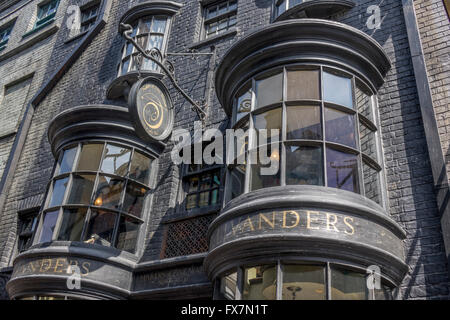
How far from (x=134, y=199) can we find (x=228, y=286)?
11.7ft

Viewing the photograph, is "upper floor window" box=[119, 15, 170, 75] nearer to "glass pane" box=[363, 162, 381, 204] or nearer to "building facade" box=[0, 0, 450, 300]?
"building facade" box=[0, 0, 450, 300]

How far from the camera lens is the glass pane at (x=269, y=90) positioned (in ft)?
24.6

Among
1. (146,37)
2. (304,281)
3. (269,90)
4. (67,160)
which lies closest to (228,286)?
(304,281)

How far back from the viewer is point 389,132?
7793mm

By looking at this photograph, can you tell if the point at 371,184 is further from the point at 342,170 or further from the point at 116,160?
the point at 116,160

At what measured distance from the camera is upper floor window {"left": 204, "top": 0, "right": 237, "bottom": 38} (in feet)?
40.0

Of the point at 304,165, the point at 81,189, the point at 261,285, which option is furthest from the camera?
the point at 81,189

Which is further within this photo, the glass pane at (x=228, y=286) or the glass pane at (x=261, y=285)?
the glass pane at (x=228, y=286)

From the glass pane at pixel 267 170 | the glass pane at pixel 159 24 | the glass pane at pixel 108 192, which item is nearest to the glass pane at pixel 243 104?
the glass pane at pixel 267 170

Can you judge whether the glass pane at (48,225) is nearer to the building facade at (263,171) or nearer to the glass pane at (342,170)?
the building facade at (263,171)

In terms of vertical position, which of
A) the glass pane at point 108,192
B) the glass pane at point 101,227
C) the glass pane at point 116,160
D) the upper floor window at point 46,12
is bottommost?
the glass pane at point 101,227

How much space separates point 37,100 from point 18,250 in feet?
17.6

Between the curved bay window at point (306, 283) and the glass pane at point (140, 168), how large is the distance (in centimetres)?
419

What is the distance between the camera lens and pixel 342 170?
6727 mm
